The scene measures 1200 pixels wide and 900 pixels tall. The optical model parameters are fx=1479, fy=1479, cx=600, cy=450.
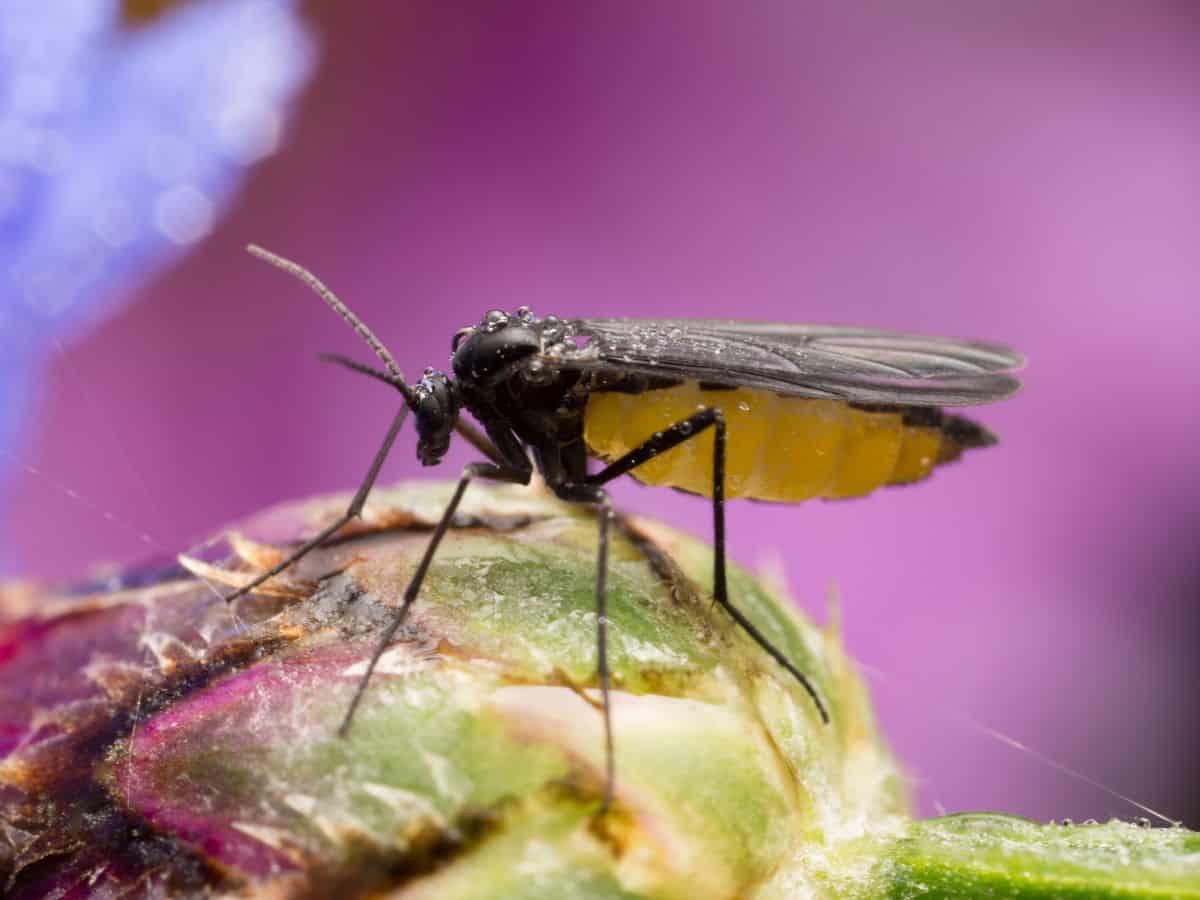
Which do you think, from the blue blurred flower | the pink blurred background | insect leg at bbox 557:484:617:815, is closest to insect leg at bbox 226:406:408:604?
insect leg at bbox 557:484:617:815

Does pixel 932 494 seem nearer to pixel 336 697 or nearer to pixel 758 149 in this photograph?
pixel 758 149

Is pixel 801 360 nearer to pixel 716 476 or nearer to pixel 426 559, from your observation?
pixel 716 476

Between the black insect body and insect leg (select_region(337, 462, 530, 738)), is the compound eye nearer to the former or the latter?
the black insect body

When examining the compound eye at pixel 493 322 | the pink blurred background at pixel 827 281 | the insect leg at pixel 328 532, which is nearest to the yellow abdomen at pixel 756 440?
the compound eye at pixel 493 322

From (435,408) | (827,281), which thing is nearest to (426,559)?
(435,408)

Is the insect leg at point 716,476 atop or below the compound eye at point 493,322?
below

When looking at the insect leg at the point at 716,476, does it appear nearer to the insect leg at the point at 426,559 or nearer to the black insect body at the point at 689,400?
the black insect body at the point at 689,400
